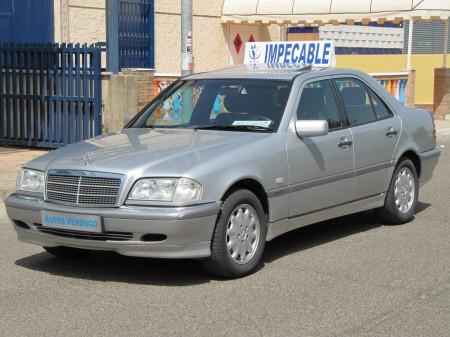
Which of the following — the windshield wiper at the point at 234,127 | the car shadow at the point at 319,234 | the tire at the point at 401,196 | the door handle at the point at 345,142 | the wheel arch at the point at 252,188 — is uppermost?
the windshield wiper at the point at 234,127

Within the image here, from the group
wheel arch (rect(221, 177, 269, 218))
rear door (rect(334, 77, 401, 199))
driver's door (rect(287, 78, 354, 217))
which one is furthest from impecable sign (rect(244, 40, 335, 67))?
wheel arch (rect(221, 177, 269, 218))

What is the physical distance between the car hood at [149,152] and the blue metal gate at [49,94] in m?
6.54

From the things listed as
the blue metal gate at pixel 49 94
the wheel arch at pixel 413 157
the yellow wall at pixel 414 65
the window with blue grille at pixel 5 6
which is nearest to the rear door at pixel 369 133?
the wheel arch at pixel 413 157

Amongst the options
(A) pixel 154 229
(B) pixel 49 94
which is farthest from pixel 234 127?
(B) pixel 49 94

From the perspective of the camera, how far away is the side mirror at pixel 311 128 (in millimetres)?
6961

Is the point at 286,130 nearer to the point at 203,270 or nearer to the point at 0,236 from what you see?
the point at 203,270

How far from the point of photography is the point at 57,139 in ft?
46.7

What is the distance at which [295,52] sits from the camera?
16484 mm

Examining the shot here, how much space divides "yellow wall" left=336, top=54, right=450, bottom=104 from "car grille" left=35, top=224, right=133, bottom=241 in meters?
22.2

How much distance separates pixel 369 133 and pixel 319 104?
0.70 m

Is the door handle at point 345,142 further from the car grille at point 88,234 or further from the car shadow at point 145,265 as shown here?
the car grille at point 88,234

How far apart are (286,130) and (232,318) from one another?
2113 millimetres

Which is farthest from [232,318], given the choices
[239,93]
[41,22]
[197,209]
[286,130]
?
[41,22]

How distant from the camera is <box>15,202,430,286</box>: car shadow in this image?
21.6ft
